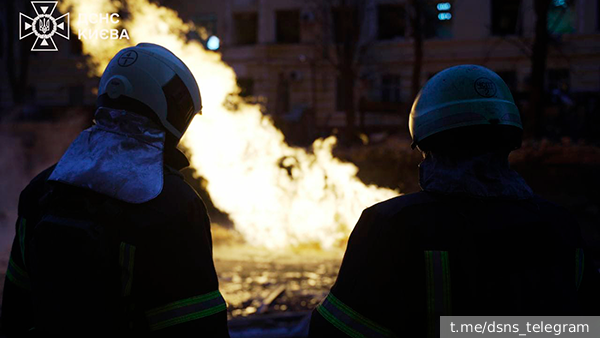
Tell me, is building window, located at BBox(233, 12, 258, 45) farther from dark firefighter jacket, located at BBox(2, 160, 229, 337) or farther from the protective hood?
dark firefighter jacket, located at BBox(2, 160, 229, 337)

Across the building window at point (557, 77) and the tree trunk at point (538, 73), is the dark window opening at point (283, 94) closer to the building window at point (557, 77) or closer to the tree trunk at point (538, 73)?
the building window at point (557, 77)

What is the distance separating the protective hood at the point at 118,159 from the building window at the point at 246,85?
27086 mm

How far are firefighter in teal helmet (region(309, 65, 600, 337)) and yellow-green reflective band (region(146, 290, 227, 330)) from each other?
0.44m

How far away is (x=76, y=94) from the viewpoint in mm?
31203

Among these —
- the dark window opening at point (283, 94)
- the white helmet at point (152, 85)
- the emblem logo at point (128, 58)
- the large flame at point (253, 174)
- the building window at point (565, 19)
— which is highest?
the building window at point (565, 19)

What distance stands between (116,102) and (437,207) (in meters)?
1.47

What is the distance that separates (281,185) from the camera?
1020 centimetres

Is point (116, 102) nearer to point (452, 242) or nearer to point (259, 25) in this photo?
point (452, 242)

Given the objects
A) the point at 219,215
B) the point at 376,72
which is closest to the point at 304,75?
the point at 376,72

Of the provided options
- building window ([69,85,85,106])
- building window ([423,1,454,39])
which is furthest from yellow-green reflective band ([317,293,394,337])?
building window ([69,85,85,106])

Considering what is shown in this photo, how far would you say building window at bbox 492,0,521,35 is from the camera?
26812mm

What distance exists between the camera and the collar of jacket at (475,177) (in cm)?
195

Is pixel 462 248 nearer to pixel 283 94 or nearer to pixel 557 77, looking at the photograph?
pixel 283 94

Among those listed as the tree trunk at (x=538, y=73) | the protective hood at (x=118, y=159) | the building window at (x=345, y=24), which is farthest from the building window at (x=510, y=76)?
the protective hood at (x=118, y=159)
